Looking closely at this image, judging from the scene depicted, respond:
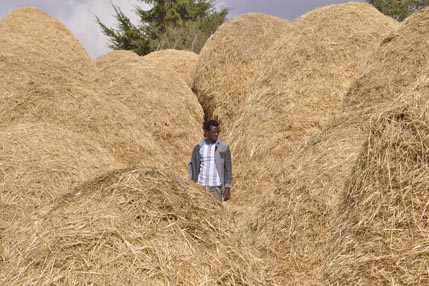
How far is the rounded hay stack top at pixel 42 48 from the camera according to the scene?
12.2m

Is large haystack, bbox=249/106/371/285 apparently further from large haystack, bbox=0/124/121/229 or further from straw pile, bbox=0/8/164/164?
straw pile, bbox=0/8/164/164

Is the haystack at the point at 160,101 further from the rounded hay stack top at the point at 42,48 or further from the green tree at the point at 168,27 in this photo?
the green tree at the point at 168,27

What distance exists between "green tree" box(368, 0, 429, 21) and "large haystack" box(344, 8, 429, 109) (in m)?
27.8

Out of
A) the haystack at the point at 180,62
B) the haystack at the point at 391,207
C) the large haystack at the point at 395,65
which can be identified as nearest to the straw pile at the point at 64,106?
the large haystack at the point at 395,65

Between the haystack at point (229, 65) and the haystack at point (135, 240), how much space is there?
908 centimetres

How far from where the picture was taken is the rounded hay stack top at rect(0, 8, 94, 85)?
12.2 m

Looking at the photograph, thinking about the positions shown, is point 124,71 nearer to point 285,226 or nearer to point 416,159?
point 285,226

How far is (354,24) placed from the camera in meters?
12.4

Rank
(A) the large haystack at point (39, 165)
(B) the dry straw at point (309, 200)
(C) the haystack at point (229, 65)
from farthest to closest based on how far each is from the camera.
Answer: (C) the haystack at point (229, 65) → (A) the large haystack at point (39, 165) → (B) the dry straw at point (309, 200)

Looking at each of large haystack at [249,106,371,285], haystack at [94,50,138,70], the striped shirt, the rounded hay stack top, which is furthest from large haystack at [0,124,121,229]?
haystack at [94,50,138,70]

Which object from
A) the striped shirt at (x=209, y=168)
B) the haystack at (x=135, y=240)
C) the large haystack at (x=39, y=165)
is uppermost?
the haystack at (x=135, y=240)

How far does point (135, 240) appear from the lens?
5.25 metres

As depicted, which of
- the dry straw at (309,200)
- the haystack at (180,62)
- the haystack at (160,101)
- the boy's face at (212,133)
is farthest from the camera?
the haystack at (180,62)

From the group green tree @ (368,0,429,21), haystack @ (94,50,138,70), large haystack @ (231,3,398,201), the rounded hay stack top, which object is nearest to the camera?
large haystack @ (231,3,398,201)
